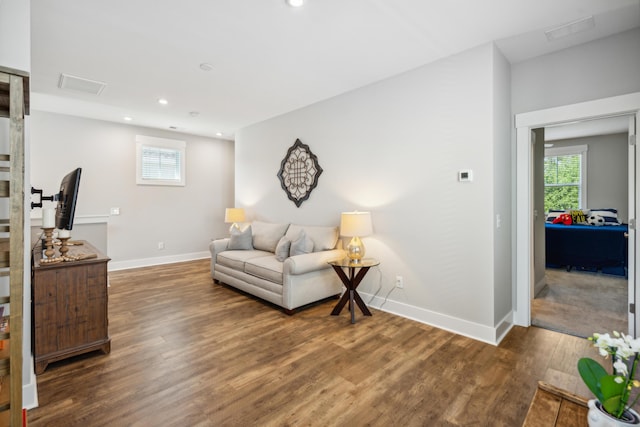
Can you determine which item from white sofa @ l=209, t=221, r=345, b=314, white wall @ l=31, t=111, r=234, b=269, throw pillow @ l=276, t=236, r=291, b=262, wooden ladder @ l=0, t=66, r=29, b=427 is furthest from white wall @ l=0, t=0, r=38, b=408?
white wall @ l=31, t=111, r=234, b=269

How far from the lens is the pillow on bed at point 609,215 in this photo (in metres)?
5.69

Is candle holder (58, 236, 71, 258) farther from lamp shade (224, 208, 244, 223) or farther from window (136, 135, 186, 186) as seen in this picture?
window (136, 135, 186, 186)

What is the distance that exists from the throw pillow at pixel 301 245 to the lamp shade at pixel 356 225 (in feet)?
2.03

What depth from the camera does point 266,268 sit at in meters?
3.54

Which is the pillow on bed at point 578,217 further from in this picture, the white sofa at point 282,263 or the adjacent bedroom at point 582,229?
the white sofa at point 282,263

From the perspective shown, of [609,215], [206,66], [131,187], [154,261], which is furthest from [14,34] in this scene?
[609,215]

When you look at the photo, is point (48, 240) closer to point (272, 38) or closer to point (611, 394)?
point (272, 38)

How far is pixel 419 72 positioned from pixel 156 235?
5.28 metres

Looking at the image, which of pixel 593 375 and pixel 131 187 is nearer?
pixel 593 375

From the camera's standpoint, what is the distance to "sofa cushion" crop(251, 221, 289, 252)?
438 cm

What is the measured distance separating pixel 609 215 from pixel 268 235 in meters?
6.33

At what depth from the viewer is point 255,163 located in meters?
5.37

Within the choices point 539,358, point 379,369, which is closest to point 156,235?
point 379,369

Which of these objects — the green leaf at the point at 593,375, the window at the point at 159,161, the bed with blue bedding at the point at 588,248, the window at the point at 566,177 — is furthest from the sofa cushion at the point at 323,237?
the window at the point at 566,177
